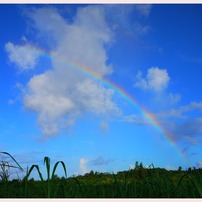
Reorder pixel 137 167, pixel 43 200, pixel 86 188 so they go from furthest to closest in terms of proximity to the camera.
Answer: pixel 137 167, pixel 86 188, pixel 43 200

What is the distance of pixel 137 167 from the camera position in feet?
37.7

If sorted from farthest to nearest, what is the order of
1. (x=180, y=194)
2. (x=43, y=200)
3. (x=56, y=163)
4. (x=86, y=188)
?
(x=86, y=188), (x=180, y=194), (x=56, y=163), (x=43, y=200)

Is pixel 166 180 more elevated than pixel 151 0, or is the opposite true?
pixel 151 0

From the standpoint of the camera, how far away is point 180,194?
15.6 feet

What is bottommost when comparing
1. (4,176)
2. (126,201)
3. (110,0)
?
(126,201)

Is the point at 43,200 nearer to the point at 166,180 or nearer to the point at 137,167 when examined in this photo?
the point at 166,180

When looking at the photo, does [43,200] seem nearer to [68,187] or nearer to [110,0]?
[68,187]

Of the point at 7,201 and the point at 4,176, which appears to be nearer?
the point at 7,201

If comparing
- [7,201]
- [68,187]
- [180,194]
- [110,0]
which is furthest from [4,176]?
[110,0]

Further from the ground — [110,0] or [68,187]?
[110,0]

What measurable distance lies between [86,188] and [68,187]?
0.33 m

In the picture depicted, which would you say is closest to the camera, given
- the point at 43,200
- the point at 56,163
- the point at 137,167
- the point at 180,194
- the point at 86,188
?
the point at 43,200

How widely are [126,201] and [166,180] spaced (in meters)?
1.65

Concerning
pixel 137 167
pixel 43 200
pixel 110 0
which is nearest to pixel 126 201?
pixel 43 200
